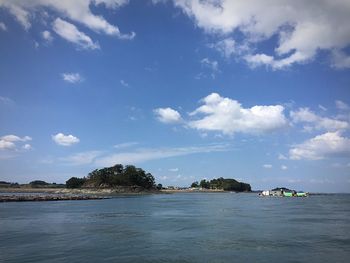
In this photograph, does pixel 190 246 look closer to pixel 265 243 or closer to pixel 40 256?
pixel 265 243

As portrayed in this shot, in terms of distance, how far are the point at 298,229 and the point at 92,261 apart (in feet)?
96.2

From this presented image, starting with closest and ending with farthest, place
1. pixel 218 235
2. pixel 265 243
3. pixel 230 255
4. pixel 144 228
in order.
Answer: pixel 230 255 → pixel 265 243 → pixel 218 235 → pixel 144 228

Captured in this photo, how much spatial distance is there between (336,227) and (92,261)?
35211mm

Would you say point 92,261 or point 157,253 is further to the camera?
point 157,253

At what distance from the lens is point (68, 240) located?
1537 inches

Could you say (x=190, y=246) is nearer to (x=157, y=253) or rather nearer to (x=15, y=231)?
A: (x=157, y=253)

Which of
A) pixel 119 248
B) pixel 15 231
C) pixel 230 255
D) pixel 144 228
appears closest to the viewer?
pixel 230 255

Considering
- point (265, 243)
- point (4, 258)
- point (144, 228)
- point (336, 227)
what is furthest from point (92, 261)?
point (336, 227)

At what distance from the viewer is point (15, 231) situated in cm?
4609

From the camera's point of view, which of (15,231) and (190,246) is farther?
(15,231)

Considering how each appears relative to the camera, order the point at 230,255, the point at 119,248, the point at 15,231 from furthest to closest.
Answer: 1. the point at 15,231
2. the point at 119,248
3. the point at 230,255

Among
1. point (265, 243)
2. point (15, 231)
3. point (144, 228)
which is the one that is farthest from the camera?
point (144, 228)

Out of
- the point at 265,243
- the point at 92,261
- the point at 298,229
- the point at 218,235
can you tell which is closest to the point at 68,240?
the point at 92,261

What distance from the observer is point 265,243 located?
37344 mm
